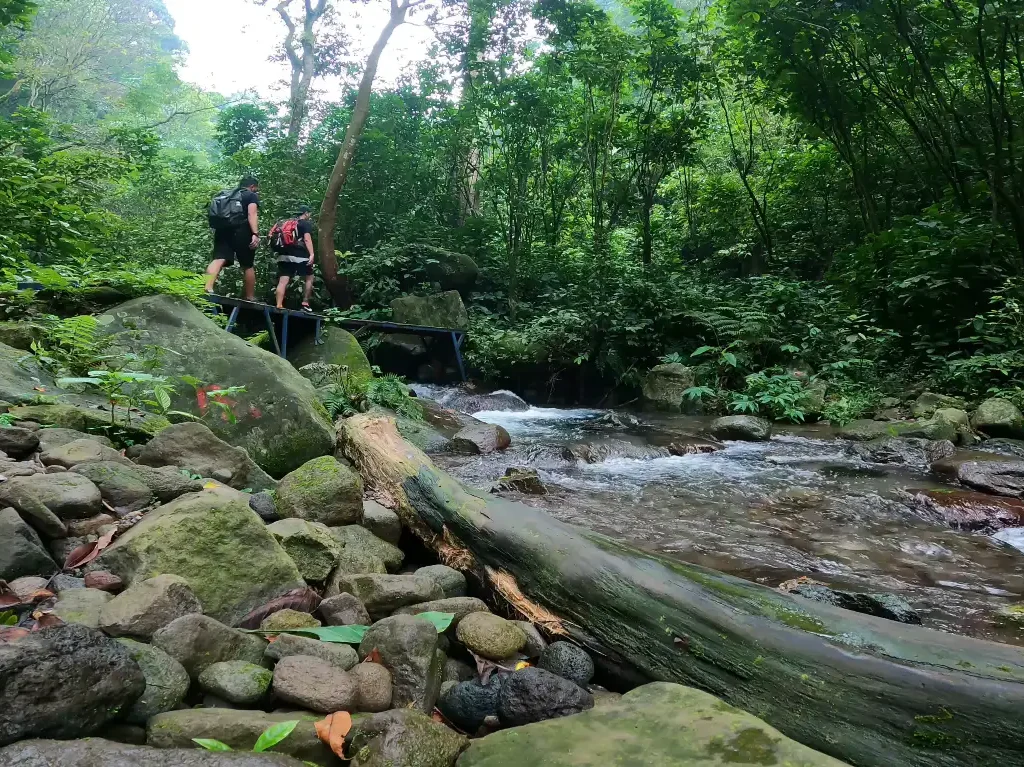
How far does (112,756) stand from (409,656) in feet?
2.87

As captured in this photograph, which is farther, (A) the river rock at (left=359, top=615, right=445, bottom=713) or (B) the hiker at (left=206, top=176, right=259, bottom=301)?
(B) the hiker at (left=206, top=176, right=259, bottom=301)

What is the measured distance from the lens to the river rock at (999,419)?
24.9 ft

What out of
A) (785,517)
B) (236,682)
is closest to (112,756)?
(236,682)

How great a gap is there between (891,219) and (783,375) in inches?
247

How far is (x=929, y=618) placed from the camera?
10.9 ft

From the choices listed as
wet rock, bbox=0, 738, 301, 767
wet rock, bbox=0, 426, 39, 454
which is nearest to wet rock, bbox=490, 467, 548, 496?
wet rock, bbox=0, 426, 39, 454

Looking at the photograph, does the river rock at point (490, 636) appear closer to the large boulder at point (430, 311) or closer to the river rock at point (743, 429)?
the river rock at point (743, 429)

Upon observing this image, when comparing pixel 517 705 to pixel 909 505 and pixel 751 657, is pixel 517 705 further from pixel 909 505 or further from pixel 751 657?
pixel 909 505

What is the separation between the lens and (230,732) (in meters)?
1.54

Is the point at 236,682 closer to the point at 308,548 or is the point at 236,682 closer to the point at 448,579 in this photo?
the point at 308,548

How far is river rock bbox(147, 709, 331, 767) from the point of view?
1.50m

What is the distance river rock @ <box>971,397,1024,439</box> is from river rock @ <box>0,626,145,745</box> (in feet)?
30.8

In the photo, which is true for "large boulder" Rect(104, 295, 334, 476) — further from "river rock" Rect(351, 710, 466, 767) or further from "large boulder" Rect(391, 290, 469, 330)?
"large boulder" Rect(391, 290, 469, 330)

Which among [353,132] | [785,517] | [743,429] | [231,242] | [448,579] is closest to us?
[448,579]
